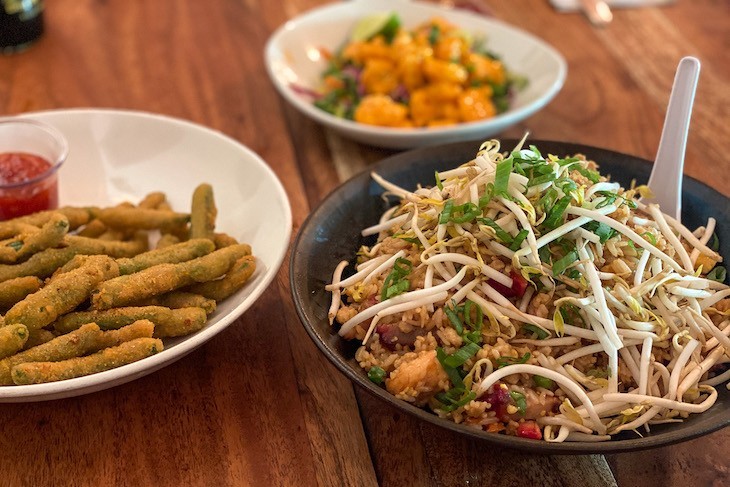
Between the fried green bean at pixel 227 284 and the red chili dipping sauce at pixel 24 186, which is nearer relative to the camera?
the fried green bean at pixel 227 284

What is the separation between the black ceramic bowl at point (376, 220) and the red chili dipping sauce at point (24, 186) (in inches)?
32.0

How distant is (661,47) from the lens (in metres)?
3.26

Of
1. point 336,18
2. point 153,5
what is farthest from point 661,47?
point 153,5

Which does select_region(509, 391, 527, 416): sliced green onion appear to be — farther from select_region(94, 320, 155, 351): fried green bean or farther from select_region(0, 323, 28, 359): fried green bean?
select_region(0, 323, 28, 359): fried green bean

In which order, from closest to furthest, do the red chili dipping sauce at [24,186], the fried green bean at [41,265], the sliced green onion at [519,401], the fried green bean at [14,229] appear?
the sliced green onion at [519,401]
the fried green bean at [41,265]
the fried green bean at [14,229]
the red chili dipping sauce at [24,186]

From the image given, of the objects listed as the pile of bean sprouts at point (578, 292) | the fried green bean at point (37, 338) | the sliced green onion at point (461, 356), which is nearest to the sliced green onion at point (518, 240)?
the pile of bean sprouts at point (578, 292)

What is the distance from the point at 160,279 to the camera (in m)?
1.56

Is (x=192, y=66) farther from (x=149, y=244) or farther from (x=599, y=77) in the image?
(x=599, y=77)

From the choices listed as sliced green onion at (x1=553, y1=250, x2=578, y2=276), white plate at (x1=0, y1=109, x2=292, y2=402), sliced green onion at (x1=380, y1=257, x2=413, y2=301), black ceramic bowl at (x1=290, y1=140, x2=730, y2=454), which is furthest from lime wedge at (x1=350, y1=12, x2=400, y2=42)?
sliced green onion at (x1=553, y1=250, x2=578, y2=276)

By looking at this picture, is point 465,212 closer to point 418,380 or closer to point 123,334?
point 418,380

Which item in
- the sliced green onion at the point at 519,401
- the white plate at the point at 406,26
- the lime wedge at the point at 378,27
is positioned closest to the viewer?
the sliced green onion at the point at 519,401

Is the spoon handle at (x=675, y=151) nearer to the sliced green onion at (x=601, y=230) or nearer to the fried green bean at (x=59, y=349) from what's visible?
the sliced green onion at (x=601, y=230)

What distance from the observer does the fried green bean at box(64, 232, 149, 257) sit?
1682 millimetres

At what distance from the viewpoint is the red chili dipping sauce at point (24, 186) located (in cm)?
191
